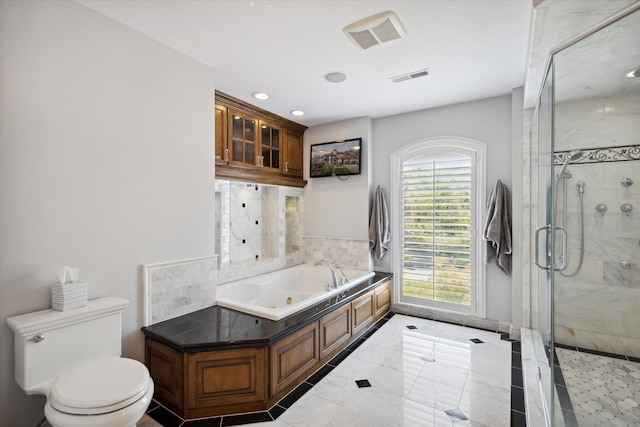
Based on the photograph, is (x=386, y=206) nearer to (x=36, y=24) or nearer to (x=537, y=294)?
(x=537, y=294)

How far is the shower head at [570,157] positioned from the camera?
A: 2134mm

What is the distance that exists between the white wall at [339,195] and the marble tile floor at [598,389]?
2452mm

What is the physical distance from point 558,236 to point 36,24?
3.59m

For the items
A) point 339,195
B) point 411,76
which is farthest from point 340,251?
point 411,76

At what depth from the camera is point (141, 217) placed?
7.47ft

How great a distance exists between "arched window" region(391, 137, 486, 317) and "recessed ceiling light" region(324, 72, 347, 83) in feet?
4.72

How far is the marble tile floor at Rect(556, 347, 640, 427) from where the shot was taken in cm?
181

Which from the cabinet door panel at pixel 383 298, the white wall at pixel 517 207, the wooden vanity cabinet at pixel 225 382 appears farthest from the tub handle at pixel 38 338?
the white wall at pixel 517 207

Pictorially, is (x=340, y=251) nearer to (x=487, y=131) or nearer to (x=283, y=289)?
(x=283, y=289)

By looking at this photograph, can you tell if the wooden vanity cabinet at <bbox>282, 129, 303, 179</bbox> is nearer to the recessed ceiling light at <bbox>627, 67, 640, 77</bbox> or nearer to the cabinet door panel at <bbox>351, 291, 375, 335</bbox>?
the cabinet door panel at <bbox>351, 291, 375, 335</bbox>

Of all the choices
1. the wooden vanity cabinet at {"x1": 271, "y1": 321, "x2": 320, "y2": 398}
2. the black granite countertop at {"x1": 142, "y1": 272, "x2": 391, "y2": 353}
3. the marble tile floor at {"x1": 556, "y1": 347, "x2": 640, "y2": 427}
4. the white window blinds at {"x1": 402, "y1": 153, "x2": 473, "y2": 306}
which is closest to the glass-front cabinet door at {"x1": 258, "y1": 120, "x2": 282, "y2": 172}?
the white window blinds at {"x1": 402, "y1": 153, "x2": 473, "y2": 306}

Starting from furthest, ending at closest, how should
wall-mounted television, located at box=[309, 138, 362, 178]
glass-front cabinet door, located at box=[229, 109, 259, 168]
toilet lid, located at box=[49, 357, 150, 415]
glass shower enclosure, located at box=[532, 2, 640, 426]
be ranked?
wall-mounted television, located at box=[309, 138, 362, 178] < glass-front cabinet door, located at box=[229, 109, 259, 168] < glass shower enclosure, located at box=[532, 2, 640, 426] < toilet lid, located at box=[49, 357, 150, 415]

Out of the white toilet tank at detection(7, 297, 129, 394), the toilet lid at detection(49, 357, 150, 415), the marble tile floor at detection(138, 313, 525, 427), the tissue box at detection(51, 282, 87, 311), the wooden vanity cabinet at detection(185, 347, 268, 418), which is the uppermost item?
the tissue box at detection(51, 282, 87, 311)

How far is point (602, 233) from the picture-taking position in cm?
223
